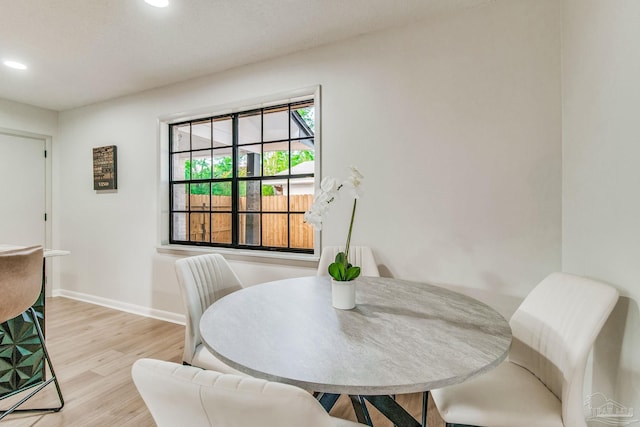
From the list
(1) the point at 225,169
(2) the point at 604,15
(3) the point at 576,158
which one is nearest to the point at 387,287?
(3) the point at 576,158

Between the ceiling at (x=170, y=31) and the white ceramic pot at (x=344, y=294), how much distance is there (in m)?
1.83

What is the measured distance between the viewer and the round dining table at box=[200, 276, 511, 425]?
0.79m

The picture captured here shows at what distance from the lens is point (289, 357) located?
34.3 inches

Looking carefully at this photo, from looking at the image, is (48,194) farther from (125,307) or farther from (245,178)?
(245,178)

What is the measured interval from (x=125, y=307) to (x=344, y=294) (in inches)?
134

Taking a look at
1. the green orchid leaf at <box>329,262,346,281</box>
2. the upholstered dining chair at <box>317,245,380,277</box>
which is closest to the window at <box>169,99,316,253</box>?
the upholstered dining chair at <box>317,245,380,277</box>

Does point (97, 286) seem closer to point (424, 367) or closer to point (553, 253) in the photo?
point (424, 367)

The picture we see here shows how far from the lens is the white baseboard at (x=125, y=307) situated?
10.6 feet

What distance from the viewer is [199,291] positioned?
1.71m

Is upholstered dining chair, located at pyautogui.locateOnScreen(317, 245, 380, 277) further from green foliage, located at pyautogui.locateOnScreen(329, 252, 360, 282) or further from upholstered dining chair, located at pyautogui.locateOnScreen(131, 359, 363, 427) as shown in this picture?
upholstered dining chair, located at pyautogui.locateOnScreen(131, 359, 363, 427)

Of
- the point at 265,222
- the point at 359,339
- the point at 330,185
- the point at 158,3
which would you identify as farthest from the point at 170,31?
the point at 359,339

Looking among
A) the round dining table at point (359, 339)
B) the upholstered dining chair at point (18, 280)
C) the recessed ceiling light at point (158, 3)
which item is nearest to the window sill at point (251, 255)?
the round dining table at point (359, 339)

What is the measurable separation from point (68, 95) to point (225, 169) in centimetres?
226

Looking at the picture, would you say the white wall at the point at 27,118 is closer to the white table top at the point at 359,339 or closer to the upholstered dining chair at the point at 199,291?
the upholstered dining chair at the point at 199,291
